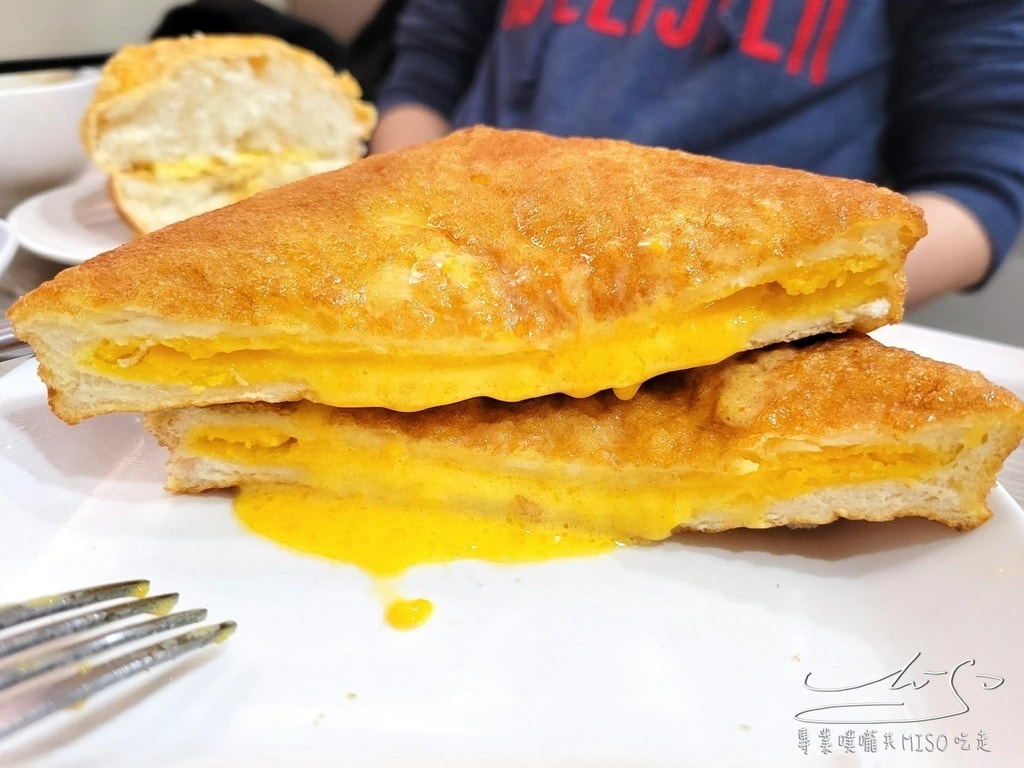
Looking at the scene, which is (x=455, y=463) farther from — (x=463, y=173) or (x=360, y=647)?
(x=463, y=173)

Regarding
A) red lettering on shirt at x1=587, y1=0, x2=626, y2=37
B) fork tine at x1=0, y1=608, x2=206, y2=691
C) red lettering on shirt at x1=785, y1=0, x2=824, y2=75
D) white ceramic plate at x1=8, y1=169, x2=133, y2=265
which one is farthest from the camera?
red lettering on shirt at x1=587, y1=0, x2=626, y2=37

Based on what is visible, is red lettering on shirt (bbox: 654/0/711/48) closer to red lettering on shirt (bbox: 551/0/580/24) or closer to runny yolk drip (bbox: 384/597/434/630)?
red lettering on shirt (bbox: 551/0/580/24)

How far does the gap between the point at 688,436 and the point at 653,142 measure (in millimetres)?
1547

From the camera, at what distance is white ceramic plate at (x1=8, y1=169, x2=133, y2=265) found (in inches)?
75.7

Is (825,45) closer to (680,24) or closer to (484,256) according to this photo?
(680,24)

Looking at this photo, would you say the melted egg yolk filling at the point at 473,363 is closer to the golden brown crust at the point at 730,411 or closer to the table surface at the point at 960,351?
Answer: the golden brown crust at the point at 730,411

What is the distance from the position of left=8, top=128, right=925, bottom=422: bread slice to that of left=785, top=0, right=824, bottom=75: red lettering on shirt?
4.08 ft

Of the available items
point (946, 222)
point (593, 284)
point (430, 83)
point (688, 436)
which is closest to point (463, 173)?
point (593, 284)

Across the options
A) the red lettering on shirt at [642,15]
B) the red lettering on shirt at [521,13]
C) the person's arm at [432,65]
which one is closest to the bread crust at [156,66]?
the person's arm at [432,65]

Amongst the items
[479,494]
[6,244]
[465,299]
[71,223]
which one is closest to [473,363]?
[465,299]

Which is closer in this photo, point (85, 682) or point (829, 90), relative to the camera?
point (85, 682)

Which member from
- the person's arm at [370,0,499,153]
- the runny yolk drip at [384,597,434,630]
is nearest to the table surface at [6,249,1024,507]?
the runny yolk drip at [384,597,434,630]

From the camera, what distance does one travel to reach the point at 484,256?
1254mm

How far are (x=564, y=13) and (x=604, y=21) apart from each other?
0.52 feet
